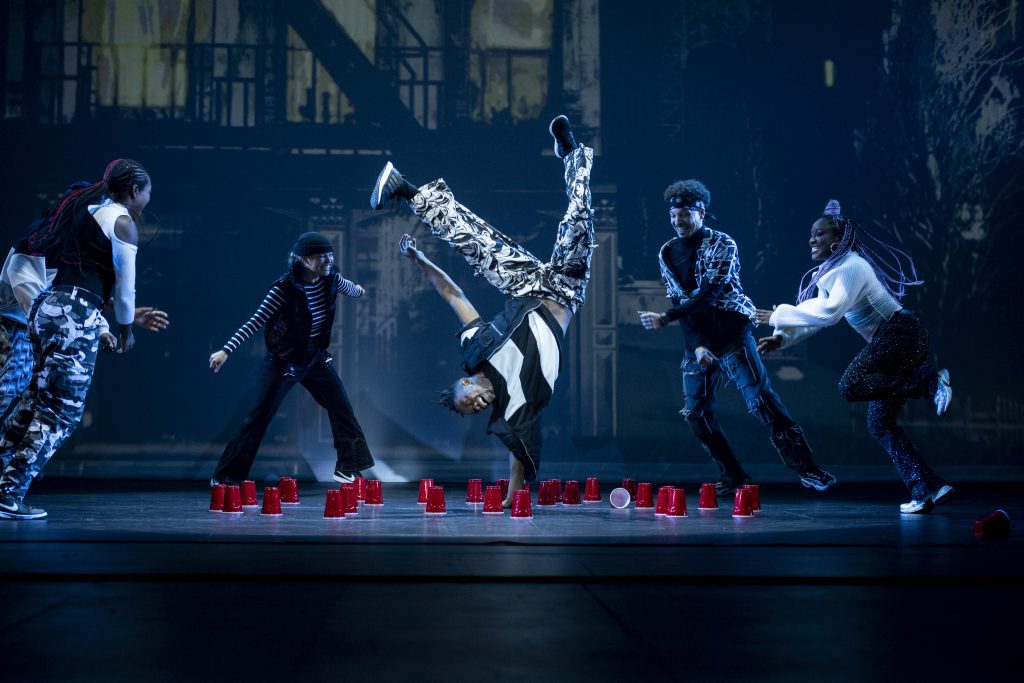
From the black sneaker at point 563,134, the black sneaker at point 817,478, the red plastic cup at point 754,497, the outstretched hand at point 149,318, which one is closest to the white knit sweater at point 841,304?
the red plastic cup at point 754,497

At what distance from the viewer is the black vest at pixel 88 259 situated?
4.93 m

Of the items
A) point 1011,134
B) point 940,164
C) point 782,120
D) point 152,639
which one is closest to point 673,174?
point 782,120

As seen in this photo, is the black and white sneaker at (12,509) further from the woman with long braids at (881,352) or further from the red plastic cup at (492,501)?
the woman with long braids at (881,352)

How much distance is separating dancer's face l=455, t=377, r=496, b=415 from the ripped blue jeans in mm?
1620

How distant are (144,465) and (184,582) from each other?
579cm

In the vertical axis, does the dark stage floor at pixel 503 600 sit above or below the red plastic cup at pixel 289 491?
below

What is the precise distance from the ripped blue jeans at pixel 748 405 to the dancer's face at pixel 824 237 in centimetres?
78

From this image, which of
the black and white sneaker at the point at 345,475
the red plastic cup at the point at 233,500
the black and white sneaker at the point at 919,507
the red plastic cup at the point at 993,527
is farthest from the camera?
the black and white sneaker at the point at 345,475

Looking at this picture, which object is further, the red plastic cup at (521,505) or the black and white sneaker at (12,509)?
the red plastic cup at (521,505)

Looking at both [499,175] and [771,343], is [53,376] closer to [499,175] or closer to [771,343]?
[771,343]

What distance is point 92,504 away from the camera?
Result: 584 cm

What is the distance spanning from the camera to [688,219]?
6.40m

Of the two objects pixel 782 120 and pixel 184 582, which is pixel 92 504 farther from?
pixel 782 120

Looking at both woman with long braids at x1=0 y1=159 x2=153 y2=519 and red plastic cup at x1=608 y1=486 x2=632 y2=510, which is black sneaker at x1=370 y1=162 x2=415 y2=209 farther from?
red plastic cup at x1=608 y1=486 x2=632 y2=510
